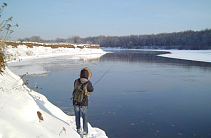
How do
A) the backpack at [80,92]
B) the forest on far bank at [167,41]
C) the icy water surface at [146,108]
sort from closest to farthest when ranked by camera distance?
the backpack at [80,92] < the icy water surface at [146,108] < the forest on far bank at [167,41]

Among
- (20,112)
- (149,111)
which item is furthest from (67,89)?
(20,112)

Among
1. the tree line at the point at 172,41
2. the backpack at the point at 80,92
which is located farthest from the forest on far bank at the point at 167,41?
the backpack at the point at 80,92

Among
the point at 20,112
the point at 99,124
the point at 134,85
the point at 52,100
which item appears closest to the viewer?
the point at 20,112

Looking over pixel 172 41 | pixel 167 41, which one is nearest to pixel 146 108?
pixel 172 41

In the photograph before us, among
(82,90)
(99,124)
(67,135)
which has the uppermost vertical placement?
(82,90)

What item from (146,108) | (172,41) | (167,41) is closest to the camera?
(146,108)

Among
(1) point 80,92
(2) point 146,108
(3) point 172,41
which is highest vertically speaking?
(3) point 172,41

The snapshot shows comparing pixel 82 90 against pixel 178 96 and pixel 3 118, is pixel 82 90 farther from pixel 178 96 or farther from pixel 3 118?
pixel 178 96

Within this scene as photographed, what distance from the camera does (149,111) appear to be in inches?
235

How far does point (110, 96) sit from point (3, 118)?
201 inches

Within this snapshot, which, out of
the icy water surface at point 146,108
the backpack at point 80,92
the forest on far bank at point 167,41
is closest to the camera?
the backpack at point 80,92

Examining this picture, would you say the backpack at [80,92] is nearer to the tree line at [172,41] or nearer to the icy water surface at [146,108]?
the icy water surface at [146,108]

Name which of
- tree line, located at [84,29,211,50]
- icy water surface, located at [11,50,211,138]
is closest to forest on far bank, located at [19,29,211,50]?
tree line, located at [84,29,211,50]

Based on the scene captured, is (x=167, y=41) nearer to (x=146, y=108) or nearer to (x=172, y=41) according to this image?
(x=172, y=41)
